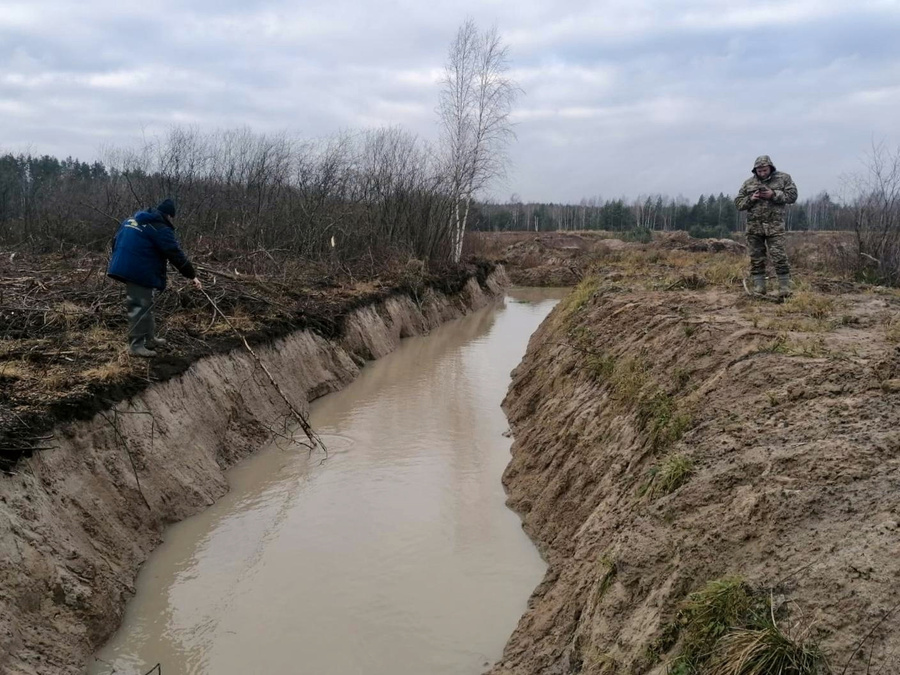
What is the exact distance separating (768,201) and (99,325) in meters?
10.0

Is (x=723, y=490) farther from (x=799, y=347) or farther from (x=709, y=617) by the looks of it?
(x=799, y=347)

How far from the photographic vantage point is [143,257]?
25.1 feet

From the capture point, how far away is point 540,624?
15.6 feet

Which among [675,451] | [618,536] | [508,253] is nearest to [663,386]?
[675,451]

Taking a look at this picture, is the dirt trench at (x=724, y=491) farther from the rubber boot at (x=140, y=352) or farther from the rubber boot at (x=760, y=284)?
the rubber boot at (x=140, y=352)

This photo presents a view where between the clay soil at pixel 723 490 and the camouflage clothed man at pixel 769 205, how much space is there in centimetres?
86

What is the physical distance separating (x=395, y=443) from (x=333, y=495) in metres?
2.16

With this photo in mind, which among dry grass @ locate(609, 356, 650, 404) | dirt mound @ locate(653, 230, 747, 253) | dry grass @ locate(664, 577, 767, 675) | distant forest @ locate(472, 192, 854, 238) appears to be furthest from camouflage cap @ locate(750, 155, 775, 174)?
distant forest @ locate(472, 192, 854, 238)

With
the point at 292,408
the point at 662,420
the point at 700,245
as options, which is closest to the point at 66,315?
the point at 292,408

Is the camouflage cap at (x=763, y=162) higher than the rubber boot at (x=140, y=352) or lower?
higher

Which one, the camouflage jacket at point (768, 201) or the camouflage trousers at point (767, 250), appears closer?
the camouflage jacket at point (768, 201)

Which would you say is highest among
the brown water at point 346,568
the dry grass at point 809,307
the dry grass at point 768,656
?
the dry grass at point 809,307

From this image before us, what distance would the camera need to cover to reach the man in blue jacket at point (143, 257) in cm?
756

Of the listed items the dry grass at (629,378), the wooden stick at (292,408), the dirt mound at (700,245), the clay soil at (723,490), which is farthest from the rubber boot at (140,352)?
the dirt mound at (700,245)
